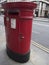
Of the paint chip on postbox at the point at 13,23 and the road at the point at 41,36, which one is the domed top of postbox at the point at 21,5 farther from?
the road at the point at 41,36

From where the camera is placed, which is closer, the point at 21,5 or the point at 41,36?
the point at 21,5

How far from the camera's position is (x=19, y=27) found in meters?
3.25

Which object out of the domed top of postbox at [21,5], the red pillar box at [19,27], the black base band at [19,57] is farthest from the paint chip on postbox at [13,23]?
the black base band at [19,57]

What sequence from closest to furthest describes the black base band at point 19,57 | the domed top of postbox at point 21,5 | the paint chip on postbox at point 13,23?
the domed top of postbox at point 21,5
the paint chip on postbox at point 13,23
the black base band at point 19,57

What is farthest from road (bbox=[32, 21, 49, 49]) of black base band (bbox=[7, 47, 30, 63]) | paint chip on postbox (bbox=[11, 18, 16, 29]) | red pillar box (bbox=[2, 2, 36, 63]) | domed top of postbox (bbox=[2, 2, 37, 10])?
domed top of postbox (bbox=[2, 2, 37, 10])

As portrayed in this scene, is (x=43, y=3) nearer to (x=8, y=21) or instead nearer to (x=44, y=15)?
(x=44, y=15)

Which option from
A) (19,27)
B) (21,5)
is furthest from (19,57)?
(21,5)

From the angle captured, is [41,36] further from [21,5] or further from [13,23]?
[21,5]

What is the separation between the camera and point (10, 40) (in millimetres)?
3590

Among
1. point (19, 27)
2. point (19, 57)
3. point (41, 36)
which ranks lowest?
point (41, 36)

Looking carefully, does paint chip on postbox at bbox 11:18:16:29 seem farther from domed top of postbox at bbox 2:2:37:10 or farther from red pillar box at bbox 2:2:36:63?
domed top of postbox at bbox 2:2:37:10

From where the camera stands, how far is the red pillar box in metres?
3.16

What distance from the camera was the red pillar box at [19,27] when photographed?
10.4 feet

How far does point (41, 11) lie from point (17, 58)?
4213 centimetres
